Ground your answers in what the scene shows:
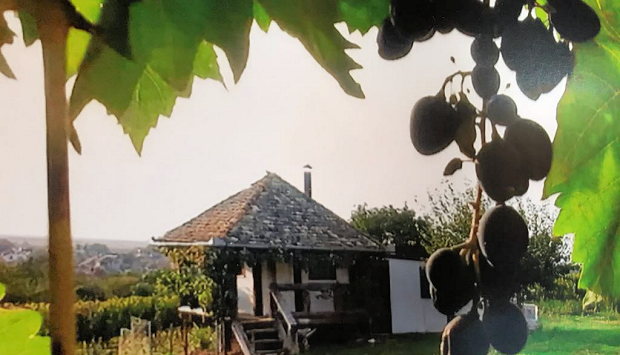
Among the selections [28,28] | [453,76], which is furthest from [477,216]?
[28,28]

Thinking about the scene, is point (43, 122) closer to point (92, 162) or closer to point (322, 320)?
point (92, 162)

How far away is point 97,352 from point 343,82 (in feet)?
1.17

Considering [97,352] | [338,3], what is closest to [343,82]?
[338,3]

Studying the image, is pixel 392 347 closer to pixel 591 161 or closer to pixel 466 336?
pixel 466 336

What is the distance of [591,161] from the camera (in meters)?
0.88

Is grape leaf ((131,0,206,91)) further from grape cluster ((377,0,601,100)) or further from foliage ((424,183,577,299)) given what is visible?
foliage ((424,183,577,299))

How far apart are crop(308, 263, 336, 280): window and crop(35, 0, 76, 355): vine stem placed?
0.24 metres

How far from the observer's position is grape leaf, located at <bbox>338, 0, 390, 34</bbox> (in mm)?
724

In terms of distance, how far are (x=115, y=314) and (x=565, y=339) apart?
517 millimetres

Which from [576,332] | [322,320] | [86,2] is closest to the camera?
[86,2]

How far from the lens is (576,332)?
890 millimetres

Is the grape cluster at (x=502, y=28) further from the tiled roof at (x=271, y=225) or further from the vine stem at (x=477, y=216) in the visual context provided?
the tiled roof at (x=271, y=225)

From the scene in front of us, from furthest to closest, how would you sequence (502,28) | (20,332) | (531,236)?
(531,236), (502,28), (20,332)

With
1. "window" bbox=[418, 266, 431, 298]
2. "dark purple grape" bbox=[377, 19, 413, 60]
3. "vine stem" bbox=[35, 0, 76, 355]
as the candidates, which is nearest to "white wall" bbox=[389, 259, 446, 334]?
"window" bbox=[418, 266, 431, 298]
